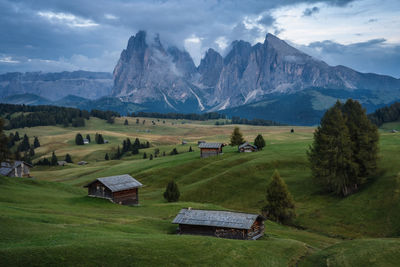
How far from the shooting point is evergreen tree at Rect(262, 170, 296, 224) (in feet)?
179

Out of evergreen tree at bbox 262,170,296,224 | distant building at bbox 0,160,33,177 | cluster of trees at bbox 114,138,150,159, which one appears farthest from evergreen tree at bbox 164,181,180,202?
cluster of trees at bbox 114,138,150,159

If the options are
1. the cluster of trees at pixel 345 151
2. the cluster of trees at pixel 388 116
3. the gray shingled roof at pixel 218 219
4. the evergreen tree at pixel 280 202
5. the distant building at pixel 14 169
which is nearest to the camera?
the gray shingled roof at pixel 218 219

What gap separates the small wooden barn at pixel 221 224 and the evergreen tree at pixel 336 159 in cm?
2608

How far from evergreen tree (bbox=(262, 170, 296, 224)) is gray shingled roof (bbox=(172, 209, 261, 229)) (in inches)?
585

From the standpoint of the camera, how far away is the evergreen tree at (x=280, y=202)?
54.4 metres

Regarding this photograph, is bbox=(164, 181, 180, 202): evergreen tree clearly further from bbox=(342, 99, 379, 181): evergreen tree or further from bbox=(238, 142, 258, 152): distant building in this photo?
bbox=(238, 142, 258, 152): distant building

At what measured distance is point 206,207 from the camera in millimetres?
56969

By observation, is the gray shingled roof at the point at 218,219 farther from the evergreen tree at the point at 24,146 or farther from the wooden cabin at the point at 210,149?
the evergreen tree at the point at 24,146

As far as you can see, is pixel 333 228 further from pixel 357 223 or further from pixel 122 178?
pixel 122 178

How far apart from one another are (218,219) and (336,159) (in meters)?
32.2

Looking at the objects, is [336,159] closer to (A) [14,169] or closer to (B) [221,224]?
(B) [221,224]

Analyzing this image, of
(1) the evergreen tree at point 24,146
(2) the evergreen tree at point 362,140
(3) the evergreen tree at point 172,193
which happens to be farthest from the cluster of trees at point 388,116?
(1) the evergreen tree at point 24,146

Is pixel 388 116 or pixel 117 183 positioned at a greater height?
pixel 388 116

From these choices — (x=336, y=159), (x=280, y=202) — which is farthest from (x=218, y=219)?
(x=336, y=159)
